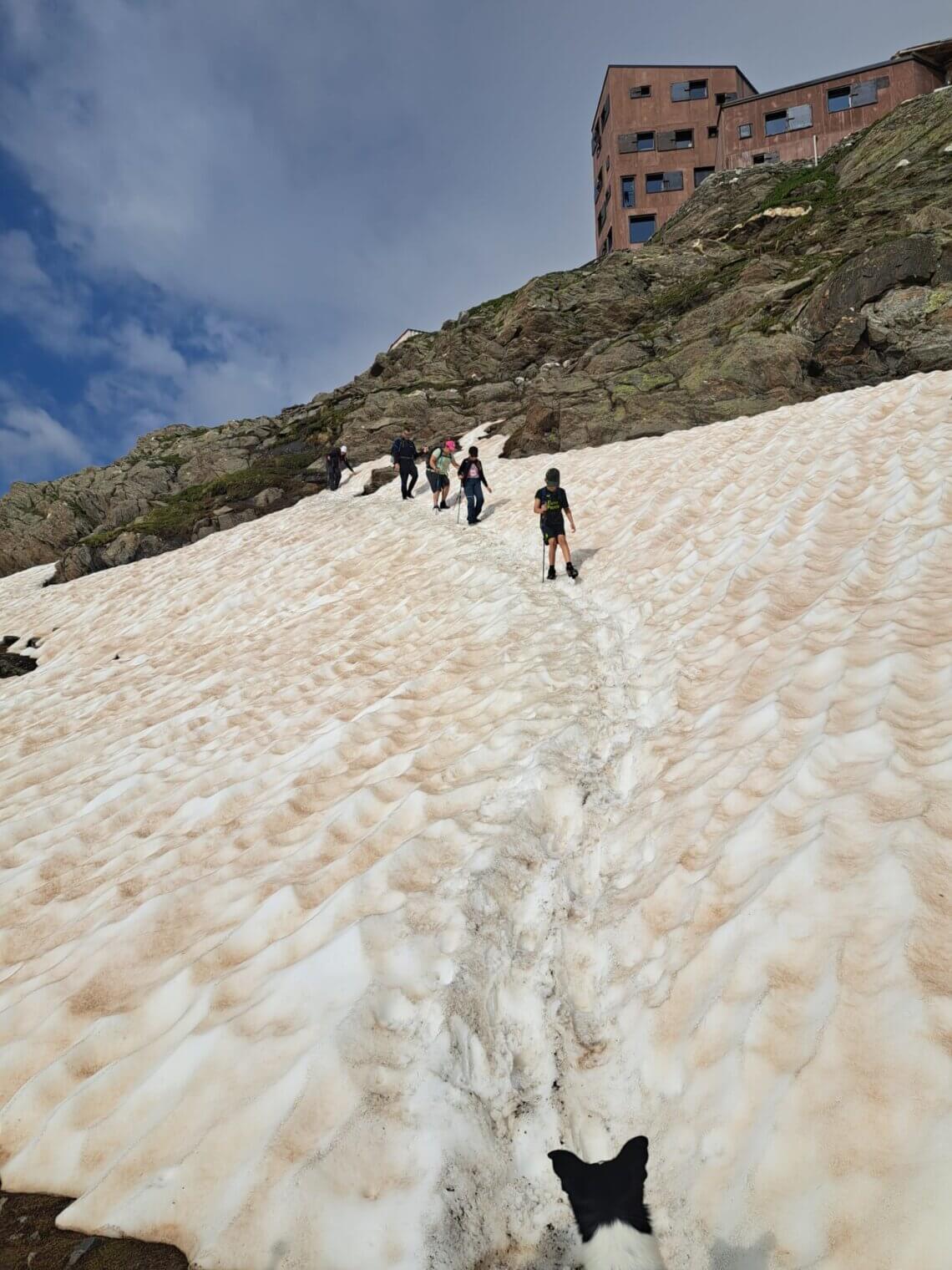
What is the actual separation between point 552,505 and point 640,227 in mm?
62634

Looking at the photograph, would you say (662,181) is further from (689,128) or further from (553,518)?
(553,518)

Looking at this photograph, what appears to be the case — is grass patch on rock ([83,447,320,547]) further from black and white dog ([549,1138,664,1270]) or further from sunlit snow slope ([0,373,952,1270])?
black and white dog ([549,1138,664,1270])

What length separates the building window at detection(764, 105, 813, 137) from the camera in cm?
5231

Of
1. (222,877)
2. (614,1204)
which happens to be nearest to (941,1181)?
(614,1204)

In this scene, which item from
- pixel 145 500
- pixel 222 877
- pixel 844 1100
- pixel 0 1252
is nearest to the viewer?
pixel 844 1100

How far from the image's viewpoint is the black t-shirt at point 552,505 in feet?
38.6

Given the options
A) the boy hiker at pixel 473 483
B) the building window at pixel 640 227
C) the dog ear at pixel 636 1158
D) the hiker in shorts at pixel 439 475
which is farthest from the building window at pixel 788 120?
the dog ear at pixel 636 1158

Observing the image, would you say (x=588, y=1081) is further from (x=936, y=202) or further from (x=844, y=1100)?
(x=936, y=202)

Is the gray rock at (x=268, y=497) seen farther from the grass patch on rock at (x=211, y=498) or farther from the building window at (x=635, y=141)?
the building window at (x=635, y=141)

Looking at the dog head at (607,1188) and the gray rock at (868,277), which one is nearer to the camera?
Answer: the dog head at (607,1188)

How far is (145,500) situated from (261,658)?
38.1 meters

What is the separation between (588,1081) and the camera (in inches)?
137

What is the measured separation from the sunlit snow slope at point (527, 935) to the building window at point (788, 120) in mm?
63665

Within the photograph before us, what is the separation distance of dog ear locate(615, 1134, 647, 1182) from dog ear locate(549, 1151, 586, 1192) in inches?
7.3
